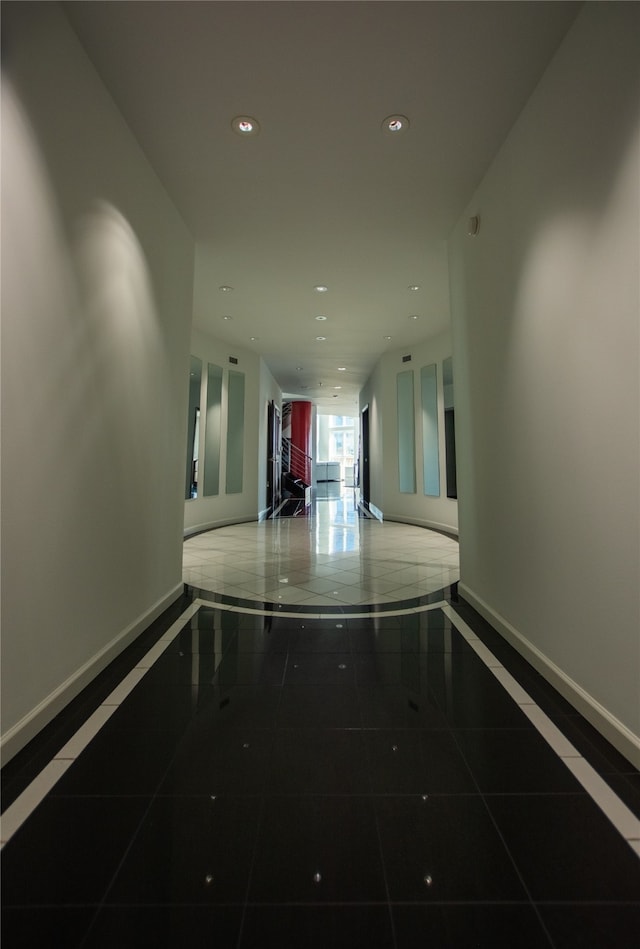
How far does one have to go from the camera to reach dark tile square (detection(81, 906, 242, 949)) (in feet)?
3.21

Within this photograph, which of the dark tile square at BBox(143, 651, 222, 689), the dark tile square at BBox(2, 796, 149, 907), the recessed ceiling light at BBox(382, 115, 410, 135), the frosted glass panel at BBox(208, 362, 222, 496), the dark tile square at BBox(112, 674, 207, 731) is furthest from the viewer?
the frosted glass panel at BBox(208, 362, 222, 496)

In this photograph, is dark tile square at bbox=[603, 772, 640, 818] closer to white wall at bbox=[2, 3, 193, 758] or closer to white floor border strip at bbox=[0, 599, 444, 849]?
white floor border strip at bbox=[0, 599, 444, 849]

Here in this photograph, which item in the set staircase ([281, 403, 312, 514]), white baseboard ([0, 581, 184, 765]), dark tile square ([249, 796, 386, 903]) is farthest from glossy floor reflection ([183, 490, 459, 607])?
staircase ([281, 403, 312, 514])

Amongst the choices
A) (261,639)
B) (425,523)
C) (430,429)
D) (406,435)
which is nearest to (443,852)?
(261,639)

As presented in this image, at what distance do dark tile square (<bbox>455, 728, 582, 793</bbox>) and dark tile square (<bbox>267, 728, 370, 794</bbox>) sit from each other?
48 centimetres

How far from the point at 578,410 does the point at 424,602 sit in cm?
225

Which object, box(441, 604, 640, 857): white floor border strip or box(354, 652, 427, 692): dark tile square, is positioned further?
box(354, 652, 427, 692): dark tile square

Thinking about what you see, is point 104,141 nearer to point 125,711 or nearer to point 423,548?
point 125,711

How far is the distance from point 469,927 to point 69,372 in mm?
2649

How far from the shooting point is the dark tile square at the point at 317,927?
0.98 m

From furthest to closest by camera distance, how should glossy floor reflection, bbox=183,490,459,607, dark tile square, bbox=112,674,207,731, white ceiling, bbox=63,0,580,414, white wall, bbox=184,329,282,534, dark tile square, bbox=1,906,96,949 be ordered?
white wall, bbox=184,329,282,534
glossy floor reflection, bbox=183,490,459,607
white ceiling, bbox=63,0,580,414
dark tile square, bbox=112,674,207,731
dark tile square, bbox=1,906,96,949

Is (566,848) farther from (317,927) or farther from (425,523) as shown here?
(425,523)

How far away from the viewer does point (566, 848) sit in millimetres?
1235

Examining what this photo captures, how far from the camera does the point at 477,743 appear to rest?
67.8 inches
